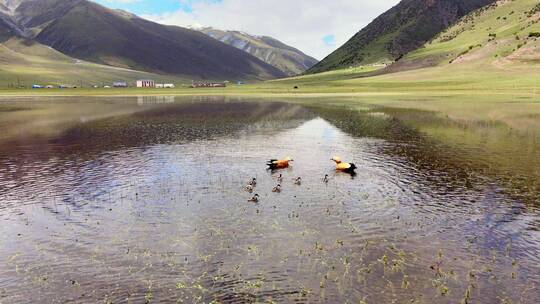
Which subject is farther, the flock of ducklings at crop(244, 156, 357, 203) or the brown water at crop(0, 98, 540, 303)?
the flock of ducklings at crop(244, 156, 357, 203)

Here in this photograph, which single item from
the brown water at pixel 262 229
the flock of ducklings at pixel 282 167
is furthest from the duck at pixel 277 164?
the brown water at pixel 262 229

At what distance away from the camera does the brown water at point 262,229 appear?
65.8 feet

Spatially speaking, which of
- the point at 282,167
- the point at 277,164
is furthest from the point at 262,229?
the point at 282,167

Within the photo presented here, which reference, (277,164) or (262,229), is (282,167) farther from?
(262,229)

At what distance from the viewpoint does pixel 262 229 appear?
89.2ft

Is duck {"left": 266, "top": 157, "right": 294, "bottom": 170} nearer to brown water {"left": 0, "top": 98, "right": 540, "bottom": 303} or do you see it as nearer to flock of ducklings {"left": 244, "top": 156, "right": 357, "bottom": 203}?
flock of ducklings {"left": 244, "top": 156, "right": 357, "bottom": 203}

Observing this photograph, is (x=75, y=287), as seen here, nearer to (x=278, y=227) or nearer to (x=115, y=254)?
(x=115, y=254)

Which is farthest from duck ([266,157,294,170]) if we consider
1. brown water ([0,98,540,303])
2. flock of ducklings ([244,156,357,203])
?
brown water ([0,98,540,303])

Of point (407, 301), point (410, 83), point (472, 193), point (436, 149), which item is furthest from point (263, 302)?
point (410, 83)

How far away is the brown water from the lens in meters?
20.1

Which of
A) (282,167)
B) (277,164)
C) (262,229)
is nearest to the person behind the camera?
(262,229)

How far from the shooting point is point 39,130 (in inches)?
3034

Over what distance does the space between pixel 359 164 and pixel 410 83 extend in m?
148

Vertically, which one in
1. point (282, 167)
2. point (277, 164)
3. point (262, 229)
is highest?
point (277, 164)
